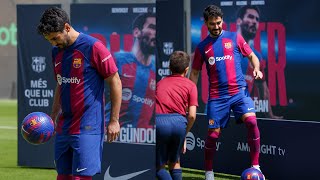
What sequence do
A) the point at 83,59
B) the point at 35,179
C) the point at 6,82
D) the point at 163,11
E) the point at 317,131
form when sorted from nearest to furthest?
the point at 83,59 < the point at 317,131 < the point at 35,179 < the point at 163,11 < the point at 6,82

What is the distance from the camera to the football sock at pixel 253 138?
9906 millimetres

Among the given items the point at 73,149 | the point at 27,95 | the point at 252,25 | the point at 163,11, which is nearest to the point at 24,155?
the point at 27,95

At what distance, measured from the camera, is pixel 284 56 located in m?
10.3

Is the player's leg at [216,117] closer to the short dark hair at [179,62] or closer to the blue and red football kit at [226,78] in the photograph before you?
the blue and red football kit at [226,78]

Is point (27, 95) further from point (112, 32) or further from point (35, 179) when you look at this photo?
point (112, 32)

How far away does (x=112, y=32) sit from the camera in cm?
955

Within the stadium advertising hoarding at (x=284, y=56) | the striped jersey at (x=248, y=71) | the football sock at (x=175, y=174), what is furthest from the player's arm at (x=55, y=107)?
the striped jersey at (x=248, y=71)

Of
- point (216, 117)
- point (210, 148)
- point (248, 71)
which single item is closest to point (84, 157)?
point (216, 117)

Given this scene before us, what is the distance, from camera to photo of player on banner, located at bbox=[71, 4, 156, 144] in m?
9.28

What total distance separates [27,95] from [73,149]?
4.98 meters

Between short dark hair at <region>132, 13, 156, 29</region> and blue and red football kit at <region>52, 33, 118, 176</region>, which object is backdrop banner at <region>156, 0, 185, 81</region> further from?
blue and red football kit at <region>52, 33, 118, 176</region>

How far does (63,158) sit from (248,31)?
475 centimetres

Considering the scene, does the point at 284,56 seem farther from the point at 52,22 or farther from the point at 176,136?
the point at 52,22

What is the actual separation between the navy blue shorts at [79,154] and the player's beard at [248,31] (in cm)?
447
